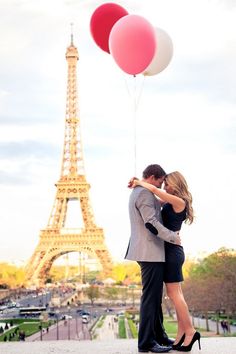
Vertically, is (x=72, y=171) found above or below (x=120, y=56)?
above

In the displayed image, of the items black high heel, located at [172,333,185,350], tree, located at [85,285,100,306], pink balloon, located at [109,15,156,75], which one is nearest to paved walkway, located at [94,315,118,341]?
tree, located at [85,285,100,306]

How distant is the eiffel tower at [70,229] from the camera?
75.4ft

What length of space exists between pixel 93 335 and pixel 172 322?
279cm

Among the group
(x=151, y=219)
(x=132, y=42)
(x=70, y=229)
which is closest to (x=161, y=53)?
(x=132, y=42)

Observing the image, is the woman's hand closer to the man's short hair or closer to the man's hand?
the man's short hair

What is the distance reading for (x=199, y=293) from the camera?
1493 centimetres

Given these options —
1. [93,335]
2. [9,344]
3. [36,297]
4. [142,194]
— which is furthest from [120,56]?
[36,297]

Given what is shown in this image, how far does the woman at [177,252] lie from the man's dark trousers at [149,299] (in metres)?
0.05

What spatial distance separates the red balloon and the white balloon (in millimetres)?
222

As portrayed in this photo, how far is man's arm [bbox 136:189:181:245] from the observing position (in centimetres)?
241

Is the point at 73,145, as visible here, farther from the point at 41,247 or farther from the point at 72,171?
the point at 41,247

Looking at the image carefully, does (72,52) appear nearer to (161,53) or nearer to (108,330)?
(108,330)

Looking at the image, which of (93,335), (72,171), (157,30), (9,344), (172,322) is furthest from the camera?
(72,171)

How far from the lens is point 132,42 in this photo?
2939 millimetres
